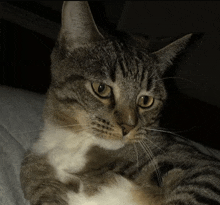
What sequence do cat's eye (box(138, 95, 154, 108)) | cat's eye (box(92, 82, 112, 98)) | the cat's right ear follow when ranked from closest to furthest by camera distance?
the cat's right ear, cat's eye (box(92, 82, 112, 98)), cat's eye (box(138, 95, 154, 108))

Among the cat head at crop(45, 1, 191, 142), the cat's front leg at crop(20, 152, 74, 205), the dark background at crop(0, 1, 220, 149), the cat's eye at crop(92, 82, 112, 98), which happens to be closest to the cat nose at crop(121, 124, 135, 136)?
the cat head at crop(45, 1, 191, 142)

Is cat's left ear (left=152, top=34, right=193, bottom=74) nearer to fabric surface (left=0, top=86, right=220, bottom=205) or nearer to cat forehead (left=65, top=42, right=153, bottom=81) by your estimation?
cat forehead (left=65, top=42, right=153, bottom=81)

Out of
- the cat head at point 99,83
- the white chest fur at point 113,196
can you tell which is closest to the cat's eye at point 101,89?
the cat head at point 99,83

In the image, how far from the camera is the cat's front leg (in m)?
1.28

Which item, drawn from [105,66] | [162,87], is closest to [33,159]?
[105,66]

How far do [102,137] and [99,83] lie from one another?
0.29 m

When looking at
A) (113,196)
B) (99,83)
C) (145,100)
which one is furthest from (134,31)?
(113,196)

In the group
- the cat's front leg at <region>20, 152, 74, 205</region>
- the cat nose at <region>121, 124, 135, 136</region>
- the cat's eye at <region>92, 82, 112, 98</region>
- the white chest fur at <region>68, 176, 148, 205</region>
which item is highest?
the cat's eye at <region>92, 82, 112, 98</region>

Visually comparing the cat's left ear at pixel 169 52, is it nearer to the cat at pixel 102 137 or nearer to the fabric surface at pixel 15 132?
the cat at pixel 102 137

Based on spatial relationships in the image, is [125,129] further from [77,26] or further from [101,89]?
[77,26]

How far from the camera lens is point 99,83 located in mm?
1324

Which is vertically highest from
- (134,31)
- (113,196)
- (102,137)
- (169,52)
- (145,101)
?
(169,52)

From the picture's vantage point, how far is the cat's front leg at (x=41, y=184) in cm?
128

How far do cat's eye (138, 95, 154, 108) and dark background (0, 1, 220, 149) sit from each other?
2.73 feet
